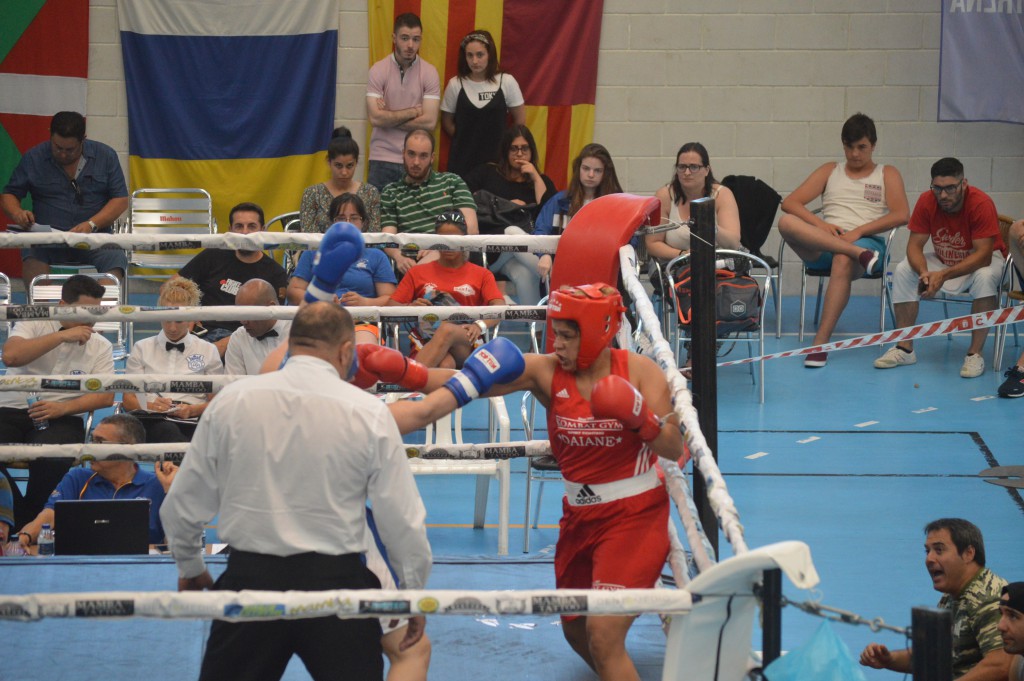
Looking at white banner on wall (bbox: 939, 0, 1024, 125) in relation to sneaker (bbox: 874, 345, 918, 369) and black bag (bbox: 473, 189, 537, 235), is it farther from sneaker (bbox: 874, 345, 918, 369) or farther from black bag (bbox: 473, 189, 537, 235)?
black bag (bbox: 473, 189, 537, 235)

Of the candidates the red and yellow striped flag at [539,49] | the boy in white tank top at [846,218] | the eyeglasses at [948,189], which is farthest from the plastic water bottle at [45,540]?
the eyeglasses at [948,189]

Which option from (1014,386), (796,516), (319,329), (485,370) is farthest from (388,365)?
(1014,386)

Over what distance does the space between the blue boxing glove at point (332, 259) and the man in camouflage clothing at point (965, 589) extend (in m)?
1.63

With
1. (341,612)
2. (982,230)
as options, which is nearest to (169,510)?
(341,612)

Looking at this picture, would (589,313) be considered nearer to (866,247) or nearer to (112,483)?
(112,483)

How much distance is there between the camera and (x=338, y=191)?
6410 millimetres

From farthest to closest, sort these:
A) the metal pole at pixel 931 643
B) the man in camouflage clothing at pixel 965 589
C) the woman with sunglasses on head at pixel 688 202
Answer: the woman with sunglasses on head at pixel 688 202
the man in camouflage clothing at pixel 965 589
the metal pole at pixel 931 643

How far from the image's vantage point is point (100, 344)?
4.87 metres

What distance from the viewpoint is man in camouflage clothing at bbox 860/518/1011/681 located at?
10.3 ft

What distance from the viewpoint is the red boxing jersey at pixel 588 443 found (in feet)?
9.22

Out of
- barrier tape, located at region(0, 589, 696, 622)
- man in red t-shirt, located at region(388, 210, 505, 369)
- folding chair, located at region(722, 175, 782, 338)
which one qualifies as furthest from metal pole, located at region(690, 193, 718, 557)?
folding chair, located at region(722, 175, 782, 338)

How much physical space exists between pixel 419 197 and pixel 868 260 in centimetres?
248

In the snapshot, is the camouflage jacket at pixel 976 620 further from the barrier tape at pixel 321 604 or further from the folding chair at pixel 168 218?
the folding chair at pixel 168 218

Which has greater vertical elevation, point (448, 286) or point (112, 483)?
point (448, 286)
